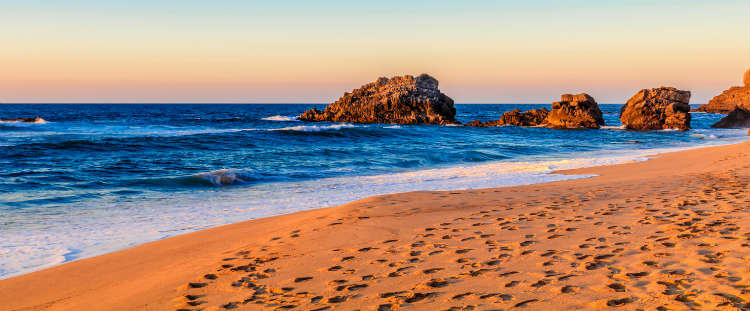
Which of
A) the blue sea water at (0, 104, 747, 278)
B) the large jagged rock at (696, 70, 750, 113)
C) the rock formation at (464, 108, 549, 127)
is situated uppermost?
the large jagged rock at (696, 70, 750, 113)

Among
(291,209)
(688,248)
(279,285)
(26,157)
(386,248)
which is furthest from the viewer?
(26,157)

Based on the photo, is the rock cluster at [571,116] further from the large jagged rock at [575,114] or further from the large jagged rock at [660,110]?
the large jagged rock at [660,110]

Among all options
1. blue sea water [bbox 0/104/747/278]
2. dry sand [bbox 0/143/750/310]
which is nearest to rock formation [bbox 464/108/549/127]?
blue sea water [bbox 0/104/747/278]

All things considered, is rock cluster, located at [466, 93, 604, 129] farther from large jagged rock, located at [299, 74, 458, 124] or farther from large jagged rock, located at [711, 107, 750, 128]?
large jagged rock, located at [711, 107, 750, 128]

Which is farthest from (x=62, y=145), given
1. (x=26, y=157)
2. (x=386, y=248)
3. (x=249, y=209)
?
(x=386, y=248)

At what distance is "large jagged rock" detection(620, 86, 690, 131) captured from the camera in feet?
162

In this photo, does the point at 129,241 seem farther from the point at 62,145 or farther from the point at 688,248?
the point at 62,145

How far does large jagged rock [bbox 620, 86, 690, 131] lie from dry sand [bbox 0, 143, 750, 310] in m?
47.3

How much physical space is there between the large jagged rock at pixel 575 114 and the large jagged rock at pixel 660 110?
11.6 ft

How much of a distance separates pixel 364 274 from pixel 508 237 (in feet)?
7.28

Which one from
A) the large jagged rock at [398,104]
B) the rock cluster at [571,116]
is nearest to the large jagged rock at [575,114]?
the rock cluster at [571,116]

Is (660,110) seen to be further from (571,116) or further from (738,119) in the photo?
(738,119)

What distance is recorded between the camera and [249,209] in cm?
998

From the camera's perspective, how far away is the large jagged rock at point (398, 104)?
190 feet
